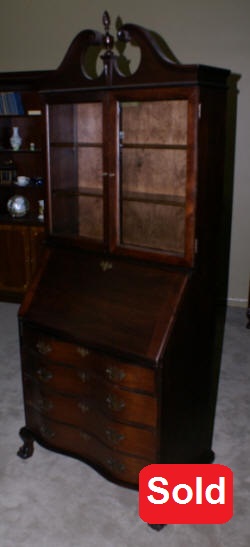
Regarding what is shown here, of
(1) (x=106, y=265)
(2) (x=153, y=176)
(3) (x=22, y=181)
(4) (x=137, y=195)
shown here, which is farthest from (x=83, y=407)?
(3) (x=22, y=181)

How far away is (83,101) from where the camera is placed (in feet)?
7.98

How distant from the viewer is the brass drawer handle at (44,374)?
2688 mm

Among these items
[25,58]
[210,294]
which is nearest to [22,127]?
[25,58]

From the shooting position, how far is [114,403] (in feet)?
8.02

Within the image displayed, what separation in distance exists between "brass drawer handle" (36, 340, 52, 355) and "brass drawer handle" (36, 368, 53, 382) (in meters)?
0.09

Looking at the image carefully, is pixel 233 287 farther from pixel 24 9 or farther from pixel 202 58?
pixel 24 9

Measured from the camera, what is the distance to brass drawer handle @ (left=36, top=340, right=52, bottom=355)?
2646mm

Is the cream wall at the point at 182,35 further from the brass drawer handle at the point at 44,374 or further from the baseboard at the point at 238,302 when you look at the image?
the brass drawer handle at the point at 44,374

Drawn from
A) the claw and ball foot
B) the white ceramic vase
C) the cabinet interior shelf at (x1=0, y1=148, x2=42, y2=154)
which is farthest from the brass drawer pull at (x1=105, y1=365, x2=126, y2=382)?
the white ceramic vase

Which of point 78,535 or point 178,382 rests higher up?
point 178,382

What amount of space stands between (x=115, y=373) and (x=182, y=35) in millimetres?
3454

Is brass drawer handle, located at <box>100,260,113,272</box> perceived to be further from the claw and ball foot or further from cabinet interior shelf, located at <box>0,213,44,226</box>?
cabinet interior shelf, located at <box>0,213,44,226</box>

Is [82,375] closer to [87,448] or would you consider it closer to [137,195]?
[87,448]

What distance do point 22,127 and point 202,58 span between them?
6.02 ft
